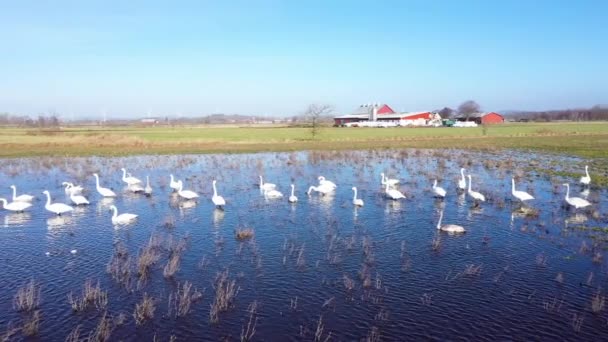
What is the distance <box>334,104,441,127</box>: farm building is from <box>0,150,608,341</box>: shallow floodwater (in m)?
102

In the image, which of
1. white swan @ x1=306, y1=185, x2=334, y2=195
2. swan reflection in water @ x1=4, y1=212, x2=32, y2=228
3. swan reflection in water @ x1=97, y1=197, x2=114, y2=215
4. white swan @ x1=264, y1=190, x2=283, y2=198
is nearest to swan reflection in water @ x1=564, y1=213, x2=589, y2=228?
white swan @ x1=306, y1=185, x2=334, y2=195

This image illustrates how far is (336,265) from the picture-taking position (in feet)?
43.8

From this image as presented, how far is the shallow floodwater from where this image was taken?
32.3ft

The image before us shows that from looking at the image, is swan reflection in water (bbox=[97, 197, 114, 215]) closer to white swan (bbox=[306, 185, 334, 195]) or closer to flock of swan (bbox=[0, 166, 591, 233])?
flock of swan (bbox=[0, 166, 591, 233])

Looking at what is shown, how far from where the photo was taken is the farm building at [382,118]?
127 metres

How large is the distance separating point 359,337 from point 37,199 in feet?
67.6

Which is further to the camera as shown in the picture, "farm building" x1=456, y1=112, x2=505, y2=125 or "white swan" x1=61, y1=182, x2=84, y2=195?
"farm building" x1=456, y1=112, x2=505, y2=125

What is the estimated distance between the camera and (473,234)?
16.4 metres

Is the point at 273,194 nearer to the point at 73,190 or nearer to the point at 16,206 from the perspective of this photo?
the point at 73,190

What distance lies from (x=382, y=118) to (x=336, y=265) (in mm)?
124192

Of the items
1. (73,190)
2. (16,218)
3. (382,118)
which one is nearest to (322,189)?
(73,190)

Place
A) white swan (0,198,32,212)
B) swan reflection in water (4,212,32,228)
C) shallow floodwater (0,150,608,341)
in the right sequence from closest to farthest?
shallow floodwater (0,150,608,341) < swan reflection in water (4,212,32,228) < white swan (0,198,32,212)

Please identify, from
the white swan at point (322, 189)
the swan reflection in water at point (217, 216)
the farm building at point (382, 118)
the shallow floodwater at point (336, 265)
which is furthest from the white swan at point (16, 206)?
the farm building at point (382, 118)

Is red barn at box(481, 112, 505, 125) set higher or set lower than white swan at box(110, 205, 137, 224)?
higher
